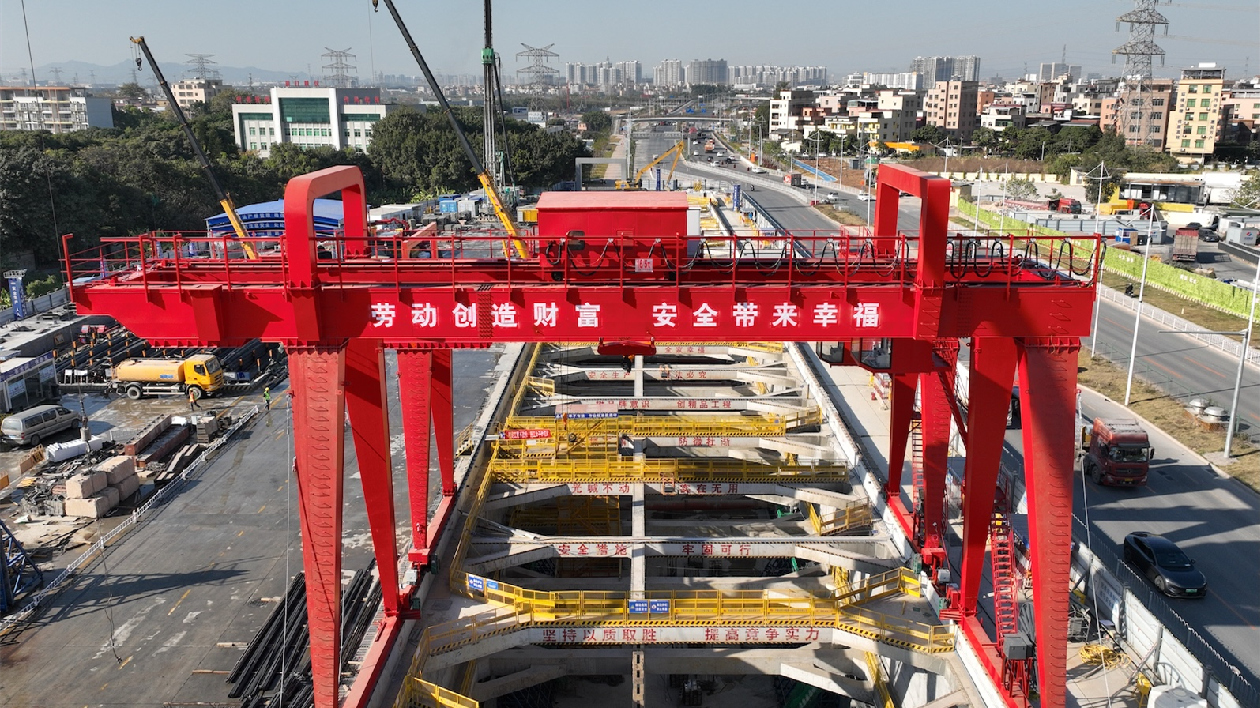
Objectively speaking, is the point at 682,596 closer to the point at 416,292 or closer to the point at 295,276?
the point at 416,292

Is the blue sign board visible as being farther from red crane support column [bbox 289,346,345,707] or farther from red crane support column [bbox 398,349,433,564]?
red crane support column [bbox 289,346,345,707]

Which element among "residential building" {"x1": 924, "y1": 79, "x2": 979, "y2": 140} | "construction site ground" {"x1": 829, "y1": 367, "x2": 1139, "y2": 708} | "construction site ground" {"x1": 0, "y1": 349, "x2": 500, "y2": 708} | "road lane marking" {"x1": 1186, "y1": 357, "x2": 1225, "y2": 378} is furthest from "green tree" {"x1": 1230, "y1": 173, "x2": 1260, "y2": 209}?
"construction site ground" {"x1": 0, "y1": 349, "x2": 500, "y2": 708}

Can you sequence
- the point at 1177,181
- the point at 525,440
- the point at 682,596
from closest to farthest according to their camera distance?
1. the point at 682,596
2. the point at 525,440
3. the point at 1177,181

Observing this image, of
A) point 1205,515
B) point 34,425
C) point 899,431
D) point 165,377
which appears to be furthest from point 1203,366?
point 34,425

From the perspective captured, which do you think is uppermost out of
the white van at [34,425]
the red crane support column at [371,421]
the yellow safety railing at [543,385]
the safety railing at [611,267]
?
the safety railing at [611,267]

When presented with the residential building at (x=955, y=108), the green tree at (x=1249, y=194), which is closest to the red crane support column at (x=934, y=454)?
the green tree at (x=1249, y=194)

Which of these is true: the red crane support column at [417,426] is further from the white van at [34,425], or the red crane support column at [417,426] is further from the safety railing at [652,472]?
the white van at [34,425]

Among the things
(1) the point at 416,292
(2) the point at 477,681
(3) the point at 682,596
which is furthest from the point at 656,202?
(2) the point at 477,681
